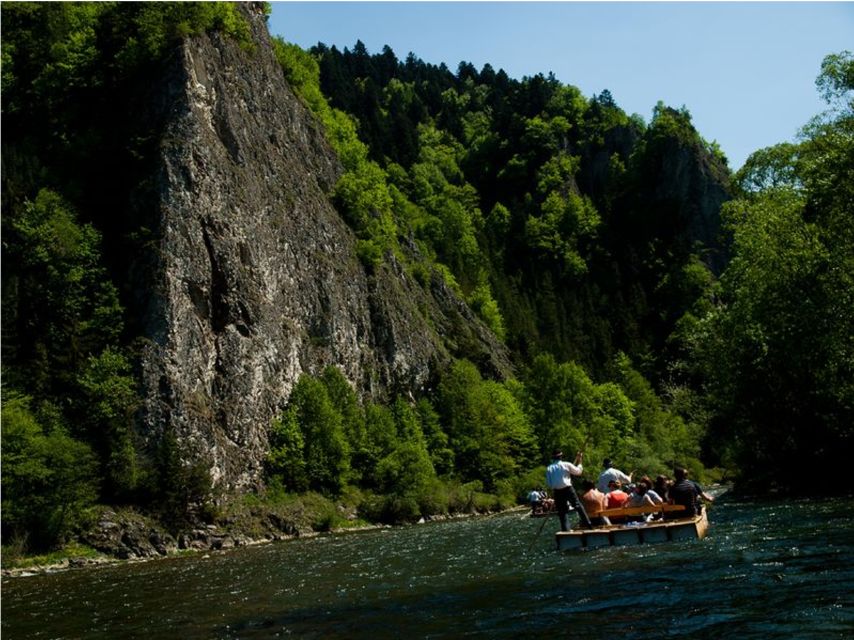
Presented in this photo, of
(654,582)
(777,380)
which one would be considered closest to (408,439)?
(777,380)

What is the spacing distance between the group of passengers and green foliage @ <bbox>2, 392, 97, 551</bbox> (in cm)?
3622

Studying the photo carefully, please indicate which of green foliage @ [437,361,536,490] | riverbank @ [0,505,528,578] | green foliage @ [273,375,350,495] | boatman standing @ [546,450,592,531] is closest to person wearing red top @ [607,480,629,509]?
boatman standing @ [546,450,592,531]

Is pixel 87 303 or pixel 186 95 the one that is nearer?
pixel 87 303

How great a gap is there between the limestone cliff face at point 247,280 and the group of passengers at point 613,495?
41.7 m

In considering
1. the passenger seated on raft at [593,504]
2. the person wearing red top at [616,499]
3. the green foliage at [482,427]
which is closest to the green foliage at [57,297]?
the green foliage at [482,427]

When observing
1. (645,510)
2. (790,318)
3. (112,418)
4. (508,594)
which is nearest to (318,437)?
(112,418)

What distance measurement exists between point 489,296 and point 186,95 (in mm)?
83432

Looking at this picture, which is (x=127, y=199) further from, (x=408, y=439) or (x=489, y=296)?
(x=489, y=296)

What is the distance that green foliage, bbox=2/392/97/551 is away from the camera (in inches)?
2060

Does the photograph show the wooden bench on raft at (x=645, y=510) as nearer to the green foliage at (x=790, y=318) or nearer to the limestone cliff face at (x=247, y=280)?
the green foliage at (x=790, y=318)

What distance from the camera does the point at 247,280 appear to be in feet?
253

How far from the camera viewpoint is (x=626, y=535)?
1031 inches

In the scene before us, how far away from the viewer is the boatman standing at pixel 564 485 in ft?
90.9

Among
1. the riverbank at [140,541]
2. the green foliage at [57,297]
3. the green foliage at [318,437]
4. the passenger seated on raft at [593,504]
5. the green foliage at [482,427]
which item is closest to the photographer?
the passenger seated on raft at [593,504]
